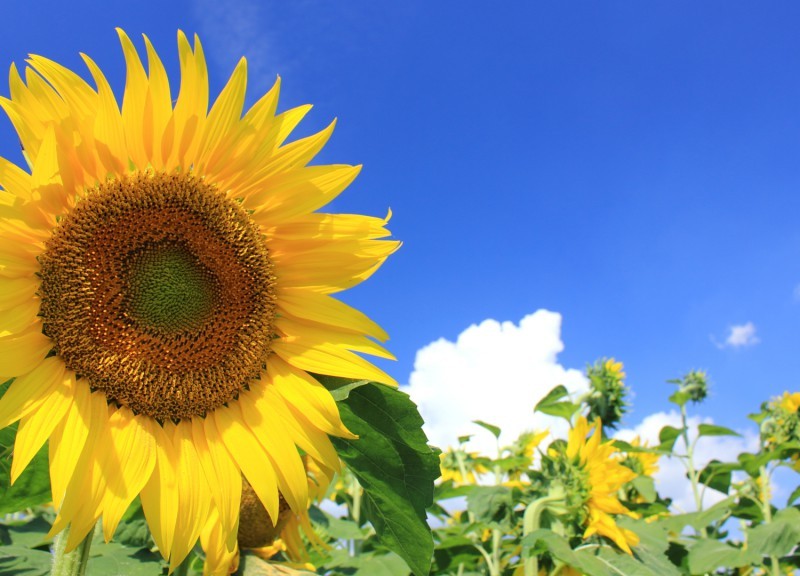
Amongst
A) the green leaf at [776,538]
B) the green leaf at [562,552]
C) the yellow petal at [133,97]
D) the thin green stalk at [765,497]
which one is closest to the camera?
the yellow petal at [133,97]

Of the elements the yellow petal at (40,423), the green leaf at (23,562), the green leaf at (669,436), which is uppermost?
the green leaf at (669,436)

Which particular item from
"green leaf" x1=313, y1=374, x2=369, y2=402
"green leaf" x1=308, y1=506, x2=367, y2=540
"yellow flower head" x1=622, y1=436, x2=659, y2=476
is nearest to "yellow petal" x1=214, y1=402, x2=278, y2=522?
"green leaf" x1=313, y1=374, x2=369, y2=402

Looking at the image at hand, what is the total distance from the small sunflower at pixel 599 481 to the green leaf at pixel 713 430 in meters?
2.41

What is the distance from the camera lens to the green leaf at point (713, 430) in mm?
5980

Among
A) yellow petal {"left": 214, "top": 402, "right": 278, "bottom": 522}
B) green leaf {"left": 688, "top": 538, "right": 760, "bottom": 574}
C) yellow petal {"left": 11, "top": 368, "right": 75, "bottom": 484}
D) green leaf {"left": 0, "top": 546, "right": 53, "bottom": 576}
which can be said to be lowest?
green leaf {"left": 0, "top": 546, "right": 53, "bottom": 576}

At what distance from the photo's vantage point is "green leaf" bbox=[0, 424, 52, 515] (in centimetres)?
171

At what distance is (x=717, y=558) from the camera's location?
402cm

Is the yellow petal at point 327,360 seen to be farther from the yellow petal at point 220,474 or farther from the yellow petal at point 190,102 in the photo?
the yellow petal at point 190,102

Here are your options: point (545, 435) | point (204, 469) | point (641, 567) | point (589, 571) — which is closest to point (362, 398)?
point (204, 469)

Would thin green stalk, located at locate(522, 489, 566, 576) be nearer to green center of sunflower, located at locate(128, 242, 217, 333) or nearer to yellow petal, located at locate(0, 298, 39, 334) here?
green center of sunflower, located at locate(128, 242, 217, 333)

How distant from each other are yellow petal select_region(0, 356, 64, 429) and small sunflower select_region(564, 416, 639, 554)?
2.94 m

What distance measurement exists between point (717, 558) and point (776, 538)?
417 mm

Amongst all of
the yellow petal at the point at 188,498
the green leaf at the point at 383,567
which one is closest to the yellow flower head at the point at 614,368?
the green leaf at the point at 383,567

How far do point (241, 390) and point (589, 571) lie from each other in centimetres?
193
